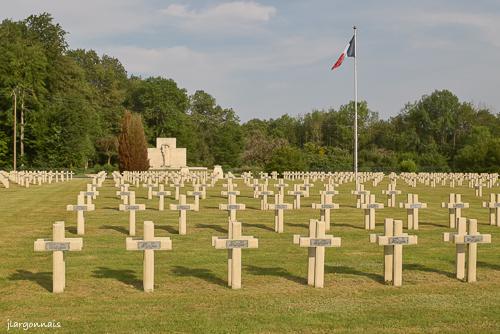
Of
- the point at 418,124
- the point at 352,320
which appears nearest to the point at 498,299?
the point at 352,320

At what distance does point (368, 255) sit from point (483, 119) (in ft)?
269

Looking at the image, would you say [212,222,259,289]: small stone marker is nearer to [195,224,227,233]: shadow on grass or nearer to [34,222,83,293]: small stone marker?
[34,222,83,293]: small stone marker

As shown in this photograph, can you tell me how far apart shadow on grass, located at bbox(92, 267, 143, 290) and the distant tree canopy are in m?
43.3

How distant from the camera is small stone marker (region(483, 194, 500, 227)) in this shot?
14980mm

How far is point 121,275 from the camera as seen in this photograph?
352 inches

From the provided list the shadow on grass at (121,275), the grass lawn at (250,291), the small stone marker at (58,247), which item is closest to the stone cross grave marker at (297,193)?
the grass lawn at (250,291)

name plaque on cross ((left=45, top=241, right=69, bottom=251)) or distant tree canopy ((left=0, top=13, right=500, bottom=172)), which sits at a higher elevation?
distant tree canopy ((left=0, top=13, right=500, bottom=172))

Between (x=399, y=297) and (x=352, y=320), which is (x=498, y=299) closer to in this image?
(x=399, y=297)

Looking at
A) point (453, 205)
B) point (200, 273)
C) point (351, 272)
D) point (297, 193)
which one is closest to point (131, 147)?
point (297, 193)

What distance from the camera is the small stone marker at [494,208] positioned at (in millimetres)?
14980

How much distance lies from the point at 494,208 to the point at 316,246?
8.89 meters

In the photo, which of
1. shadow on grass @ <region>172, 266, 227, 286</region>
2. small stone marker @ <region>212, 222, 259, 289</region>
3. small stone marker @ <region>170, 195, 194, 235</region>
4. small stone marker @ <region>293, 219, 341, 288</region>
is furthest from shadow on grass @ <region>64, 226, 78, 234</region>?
small stone marker @ <region>293, 219, 341, 288</region>

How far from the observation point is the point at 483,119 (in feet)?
283

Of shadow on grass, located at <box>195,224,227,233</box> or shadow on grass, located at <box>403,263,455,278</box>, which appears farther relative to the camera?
shadow on grass, located at <box>195,224,227,233</box>
